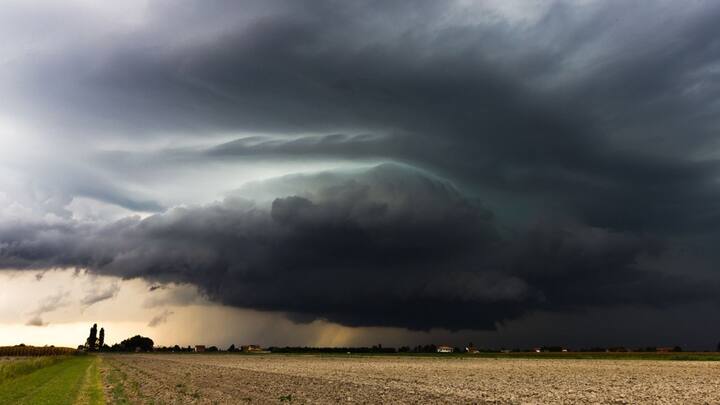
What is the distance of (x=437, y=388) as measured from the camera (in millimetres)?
56594

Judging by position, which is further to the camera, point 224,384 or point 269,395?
point 224,384

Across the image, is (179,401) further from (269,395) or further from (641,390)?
(641,390)

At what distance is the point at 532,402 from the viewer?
4412 cm

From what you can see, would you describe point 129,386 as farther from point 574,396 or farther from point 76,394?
point 574,396

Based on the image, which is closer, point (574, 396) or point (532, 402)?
point (532, 402)

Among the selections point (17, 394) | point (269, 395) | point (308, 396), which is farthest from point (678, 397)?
point (17, 394)

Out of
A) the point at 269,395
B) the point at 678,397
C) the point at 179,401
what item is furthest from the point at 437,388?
the point at 179,401

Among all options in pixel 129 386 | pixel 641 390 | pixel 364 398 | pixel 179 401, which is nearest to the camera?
pixel 179 401

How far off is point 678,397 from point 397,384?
2609 centimetres

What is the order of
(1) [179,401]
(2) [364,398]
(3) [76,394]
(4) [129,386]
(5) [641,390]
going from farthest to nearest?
(4) [129,386] → (5) [641,390] → (3) [76,394] → (2) [364,398] → (1) [179,401]

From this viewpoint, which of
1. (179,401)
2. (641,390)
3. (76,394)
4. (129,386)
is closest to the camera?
(179,401)

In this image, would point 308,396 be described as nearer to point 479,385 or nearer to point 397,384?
point 397,384

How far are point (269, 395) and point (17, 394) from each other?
22.5m

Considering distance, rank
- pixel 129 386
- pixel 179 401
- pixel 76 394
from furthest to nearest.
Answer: pixel 129 386, pixel 76 394, pixel 179 401
